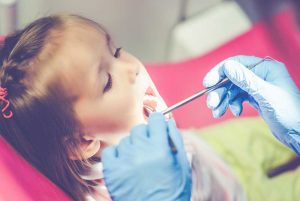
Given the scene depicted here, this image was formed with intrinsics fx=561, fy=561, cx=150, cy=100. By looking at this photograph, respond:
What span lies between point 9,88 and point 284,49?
0.67m

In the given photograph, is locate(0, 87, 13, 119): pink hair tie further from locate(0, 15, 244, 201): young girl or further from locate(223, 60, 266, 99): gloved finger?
locate(223, 60, 266, 99): gloved finger

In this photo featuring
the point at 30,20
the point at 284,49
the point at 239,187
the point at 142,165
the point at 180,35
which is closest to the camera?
the point at 142,165

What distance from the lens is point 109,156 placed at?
0.69 metres

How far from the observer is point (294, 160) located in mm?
1068

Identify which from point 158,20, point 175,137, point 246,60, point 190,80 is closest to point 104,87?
point 175,137

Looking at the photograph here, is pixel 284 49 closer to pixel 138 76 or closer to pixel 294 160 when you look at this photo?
pixel 294 160

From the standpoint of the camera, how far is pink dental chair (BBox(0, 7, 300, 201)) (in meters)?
0.78

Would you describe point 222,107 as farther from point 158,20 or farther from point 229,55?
point 158,20

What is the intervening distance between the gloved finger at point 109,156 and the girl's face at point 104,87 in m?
0.03

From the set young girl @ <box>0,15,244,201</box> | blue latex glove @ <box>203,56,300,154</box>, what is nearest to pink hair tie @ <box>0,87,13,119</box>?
young girl @ <box>0,15,244,201</box>

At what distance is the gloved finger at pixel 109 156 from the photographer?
69cm

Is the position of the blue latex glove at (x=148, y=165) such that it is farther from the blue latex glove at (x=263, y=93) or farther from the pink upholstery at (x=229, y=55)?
the pink upholstery at (x=229, y=55)

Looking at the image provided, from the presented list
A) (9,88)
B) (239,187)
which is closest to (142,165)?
(9,88)

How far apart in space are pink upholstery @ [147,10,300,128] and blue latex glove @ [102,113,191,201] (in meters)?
0.29
